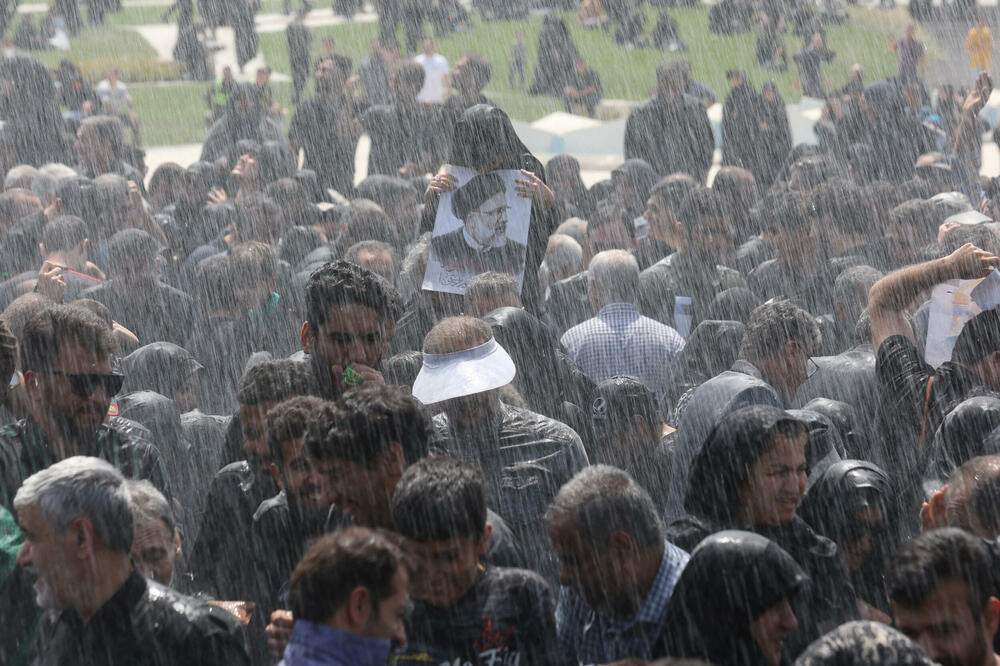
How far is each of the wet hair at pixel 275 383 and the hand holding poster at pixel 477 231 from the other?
161cm

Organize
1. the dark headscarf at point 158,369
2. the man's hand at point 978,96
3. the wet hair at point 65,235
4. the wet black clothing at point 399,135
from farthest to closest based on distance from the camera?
the wet black clothing at point 399,135 → the man's hand at point 978,96 → the wet hair at point 65,235 → the dark headscarf at point 158,369

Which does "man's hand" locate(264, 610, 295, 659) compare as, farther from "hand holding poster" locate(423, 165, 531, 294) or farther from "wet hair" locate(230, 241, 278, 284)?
"wet hair" locate(230, 241, 278, 284)

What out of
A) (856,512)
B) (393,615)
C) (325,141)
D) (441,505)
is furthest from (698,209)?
(325,141)

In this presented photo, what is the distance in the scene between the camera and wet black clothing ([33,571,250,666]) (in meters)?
2.99

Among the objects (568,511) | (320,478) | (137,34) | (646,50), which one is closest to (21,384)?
(320,478)

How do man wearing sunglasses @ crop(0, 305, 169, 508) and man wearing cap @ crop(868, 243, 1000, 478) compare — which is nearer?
man wearing sunglasses @ crop(0, 305, 169, 508)

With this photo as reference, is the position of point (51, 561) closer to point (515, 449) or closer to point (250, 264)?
point (515, 449)

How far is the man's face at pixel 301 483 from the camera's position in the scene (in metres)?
3.81

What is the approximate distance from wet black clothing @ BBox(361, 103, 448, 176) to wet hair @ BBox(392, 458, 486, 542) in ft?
27.6

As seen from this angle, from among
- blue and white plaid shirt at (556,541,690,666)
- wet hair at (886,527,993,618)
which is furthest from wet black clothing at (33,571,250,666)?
wet hair at (886,527,993,618)

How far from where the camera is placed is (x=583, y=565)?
3205mm

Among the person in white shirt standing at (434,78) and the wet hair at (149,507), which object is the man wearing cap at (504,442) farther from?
the person in white shirt standing at (434,78)

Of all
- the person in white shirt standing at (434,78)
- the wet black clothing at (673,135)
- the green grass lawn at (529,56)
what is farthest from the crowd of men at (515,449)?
the green grass lawn at (529,56)

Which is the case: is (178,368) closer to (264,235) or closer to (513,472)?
(513,472)
